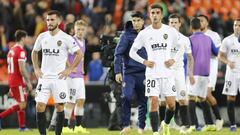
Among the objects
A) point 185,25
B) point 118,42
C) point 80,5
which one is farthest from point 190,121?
point 80,5

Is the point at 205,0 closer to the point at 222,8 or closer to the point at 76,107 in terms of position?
the point at 222,8

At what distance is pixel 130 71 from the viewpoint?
62.0ft

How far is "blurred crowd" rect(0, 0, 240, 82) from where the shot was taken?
2689 cm

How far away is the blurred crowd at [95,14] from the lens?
88.2 feet

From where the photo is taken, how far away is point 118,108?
69.1ft

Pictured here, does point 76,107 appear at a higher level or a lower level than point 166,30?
lower

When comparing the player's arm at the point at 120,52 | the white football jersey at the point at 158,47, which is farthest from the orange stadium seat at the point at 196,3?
the white football jersey at the point at 158,47

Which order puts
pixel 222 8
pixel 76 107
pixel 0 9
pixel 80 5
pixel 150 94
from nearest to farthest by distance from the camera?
pixel 150 94 < pixel 76 107 < pixel 0 9 < pixel 80 5 < pixel 222 8

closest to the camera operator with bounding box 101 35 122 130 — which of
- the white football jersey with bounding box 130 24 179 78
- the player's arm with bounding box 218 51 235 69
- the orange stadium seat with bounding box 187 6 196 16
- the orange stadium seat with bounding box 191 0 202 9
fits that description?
the player's arm with bounding box 218 51 235 69

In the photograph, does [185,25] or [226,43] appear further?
[185,25]

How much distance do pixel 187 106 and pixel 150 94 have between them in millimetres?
4286

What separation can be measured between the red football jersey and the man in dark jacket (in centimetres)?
305

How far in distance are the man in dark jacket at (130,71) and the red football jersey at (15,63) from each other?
3045mm

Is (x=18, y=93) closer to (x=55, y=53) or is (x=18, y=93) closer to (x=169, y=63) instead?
(x=55, y=53)
